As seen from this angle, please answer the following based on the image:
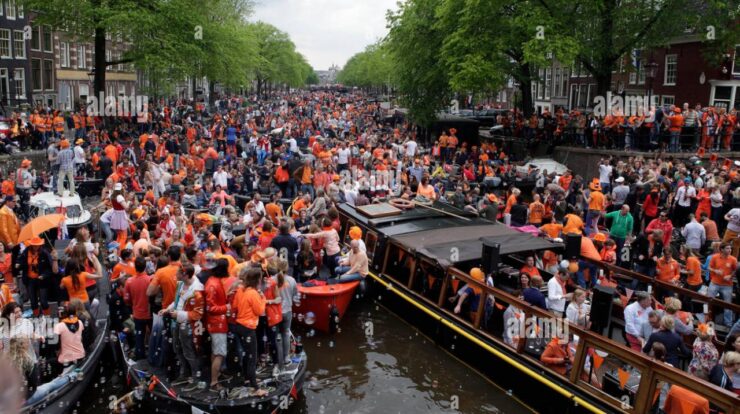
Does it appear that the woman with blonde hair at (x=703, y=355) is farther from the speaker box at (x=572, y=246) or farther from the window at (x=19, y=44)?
the window at (x=19, y=44)

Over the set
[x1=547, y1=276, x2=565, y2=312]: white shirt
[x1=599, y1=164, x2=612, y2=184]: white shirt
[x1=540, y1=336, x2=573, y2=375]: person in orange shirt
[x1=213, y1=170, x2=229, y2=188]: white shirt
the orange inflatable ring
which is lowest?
[x1=540, y1=336, x2=573, y2=375]: person in orange shirt

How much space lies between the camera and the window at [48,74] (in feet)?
141

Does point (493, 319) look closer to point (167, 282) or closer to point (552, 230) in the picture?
point (552, 230)

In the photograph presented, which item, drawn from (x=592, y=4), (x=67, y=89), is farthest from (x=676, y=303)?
(x=67, y=89)

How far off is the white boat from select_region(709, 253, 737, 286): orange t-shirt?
46.3 feet

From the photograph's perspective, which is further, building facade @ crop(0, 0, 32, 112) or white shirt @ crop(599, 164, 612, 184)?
building facade @ crop(0, 0, 32, 112)

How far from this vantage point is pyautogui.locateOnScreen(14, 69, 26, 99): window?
128ft

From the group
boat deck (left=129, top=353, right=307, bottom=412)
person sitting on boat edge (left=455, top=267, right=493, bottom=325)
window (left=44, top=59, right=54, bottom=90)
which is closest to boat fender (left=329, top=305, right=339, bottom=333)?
person sitting on boat edge (left=455, top=267, right=493, bottom=325)

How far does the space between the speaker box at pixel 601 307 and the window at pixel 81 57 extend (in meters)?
51.4

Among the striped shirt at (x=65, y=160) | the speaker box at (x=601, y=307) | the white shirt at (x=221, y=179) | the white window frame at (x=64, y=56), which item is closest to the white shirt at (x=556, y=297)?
the speaker box at (x=601, y=307)

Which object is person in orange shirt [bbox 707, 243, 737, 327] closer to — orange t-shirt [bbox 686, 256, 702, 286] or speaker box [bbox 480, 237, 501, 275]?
orange t-shirt [bbox 686, 256, 702, 286]

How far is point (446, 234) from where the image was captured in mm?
12430

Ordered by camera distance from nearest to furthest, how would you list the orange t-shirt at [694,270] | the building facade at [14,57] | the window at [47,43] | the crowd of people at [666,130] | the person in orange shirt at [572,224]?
the orange t-shirt at [694,270]
the person in orange shirt at [572,224]
the crowd of people at [666,130]
the building facade at [14,57]
the window at [47,43]

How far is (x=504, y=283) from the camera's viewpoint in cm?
1172
